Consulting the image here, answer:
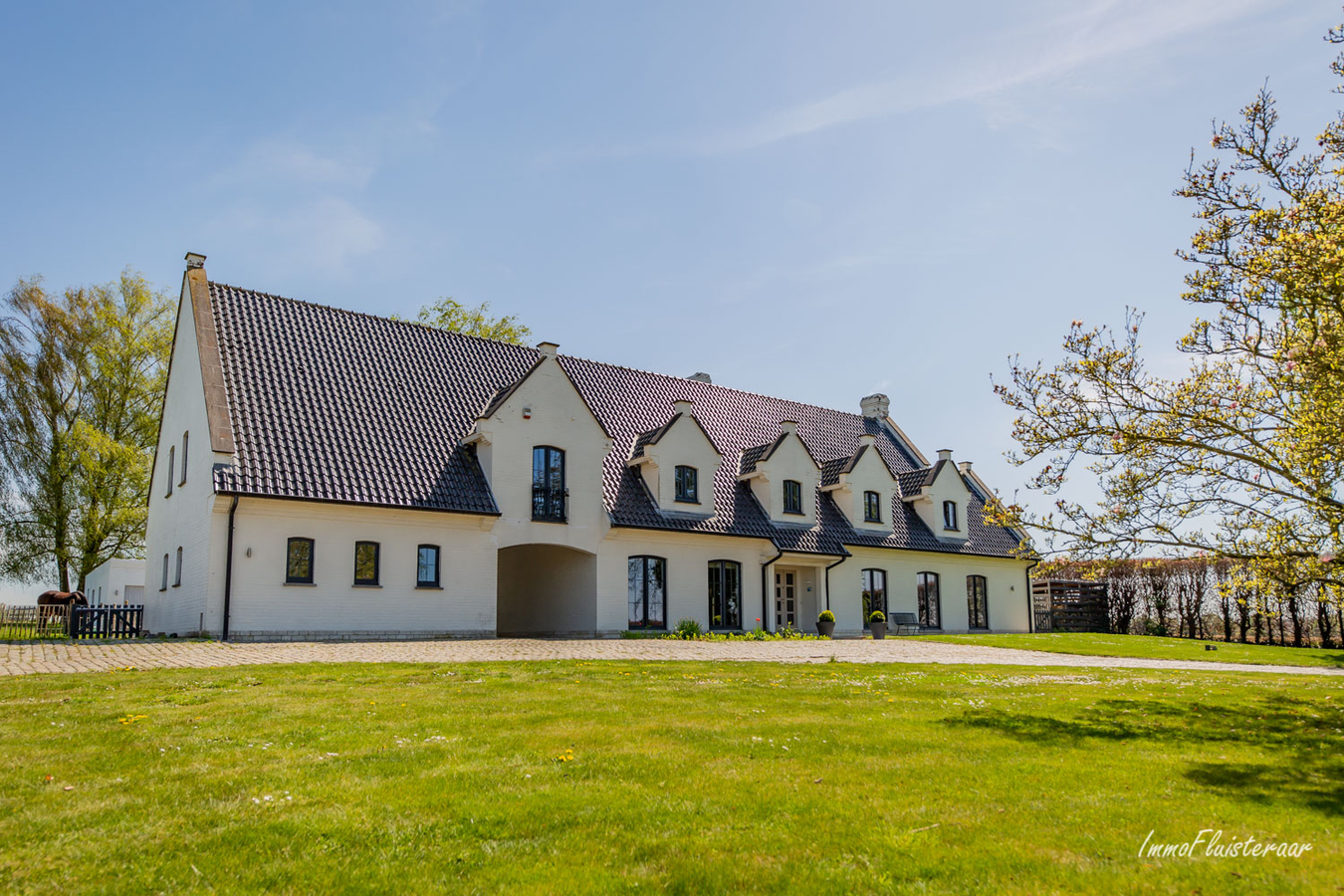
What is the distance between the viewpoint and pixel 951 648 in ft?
79.9

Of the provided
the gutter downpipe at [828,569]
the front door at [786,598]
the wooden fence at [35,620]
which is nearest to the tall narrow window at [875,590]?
the gutter downpipe at [828,569]

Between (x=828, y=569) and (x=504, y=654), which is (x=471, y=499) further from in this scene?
(x=828, y=569)

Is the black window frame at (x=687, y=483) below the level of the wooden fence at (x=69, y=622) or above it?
above

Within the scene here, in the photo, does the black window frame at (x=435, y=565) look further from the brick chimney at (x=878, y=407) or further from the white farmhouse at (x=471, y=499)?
the brick chimney at (x=878, y=407)

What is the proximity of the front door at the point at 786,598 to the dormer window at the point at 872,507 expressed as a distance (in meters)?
3.69

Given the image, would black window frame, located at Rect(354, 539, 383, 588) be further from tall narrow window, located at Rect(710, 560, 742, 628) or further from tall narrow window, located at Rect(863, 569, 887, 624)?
tall narrow window, located at Rect(863, 569, 887, 624)

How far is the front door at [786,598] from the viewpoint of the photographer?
31750 millimetres

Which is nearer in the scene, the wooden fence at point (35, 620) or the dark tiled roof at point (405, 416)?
the dark tiled roof at point (405, 416)

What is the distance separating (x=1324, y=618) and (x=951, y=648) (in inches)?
650

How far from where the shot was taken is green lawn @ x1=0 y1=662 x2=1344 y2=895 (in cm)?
496

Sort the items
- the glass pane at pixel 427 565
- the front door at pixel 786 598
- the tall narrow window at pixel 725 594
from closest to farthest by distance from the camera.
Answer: the glass pane at pixel 427 565, the tall narrow window at pixel 725 594, the front door at pixel 786 598

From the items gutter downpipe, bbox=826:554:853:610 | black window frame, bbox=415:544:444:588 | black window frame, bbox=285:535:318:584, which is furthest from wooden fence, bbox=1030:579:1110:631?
black window frame, bbox=285:535:318:584

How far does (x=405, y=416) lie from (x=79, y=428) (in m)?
17.2

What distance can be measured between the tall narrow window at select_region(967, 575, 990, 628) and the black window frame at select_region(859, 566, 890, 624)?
4.70m
